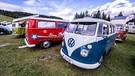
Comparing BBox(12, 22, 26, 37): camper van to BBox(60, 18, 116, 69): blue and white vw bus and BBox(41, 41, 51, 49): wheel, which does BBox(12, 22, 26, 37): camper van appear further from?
BBox(60, 18, 116, 69): blue and white vw bus

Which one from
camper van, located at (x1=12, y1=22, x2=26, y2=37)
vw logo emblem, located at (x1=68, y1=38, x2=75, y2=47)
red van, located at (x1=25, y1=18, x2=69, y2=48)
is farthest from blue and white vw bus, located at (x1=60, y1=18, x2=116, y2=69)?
camper van, located at (x1=12, y1=22, x2=26, y2=37)

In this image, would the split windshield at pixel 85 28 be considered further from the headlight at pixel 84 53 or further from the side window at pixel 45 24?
the side window at pixel 45 24

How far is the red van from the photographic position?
5475 millimetres

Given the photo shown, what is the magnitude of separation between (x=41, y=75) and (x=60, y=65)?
1.03 metres

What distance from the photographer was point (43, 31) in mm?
5938

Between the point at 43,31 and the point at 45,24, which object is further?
the point at 45,24

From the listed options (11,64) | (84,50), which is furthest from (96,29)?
(11,64)

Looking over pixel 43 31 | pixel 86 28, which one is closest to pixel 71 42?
pixel 86 28

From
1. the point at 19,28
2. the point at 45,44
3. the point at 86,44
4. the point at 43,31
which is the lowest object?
the point at 45,44

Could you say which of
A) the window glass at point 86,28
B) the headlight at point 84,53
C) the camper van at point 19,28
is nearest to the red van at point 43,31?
the window glass at point 86,28

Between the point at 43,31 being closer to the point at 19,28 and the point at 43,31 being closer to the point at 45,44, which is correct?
the point at 45,44

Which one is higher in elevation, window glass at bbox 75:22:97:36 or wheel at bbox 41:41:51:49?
window glass at bbox 75:22:97:36

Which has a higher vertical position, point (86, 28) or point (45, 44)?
point (86, 28)

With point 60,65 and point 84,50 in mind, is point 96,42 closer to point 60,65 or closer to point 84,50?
point 84,50
